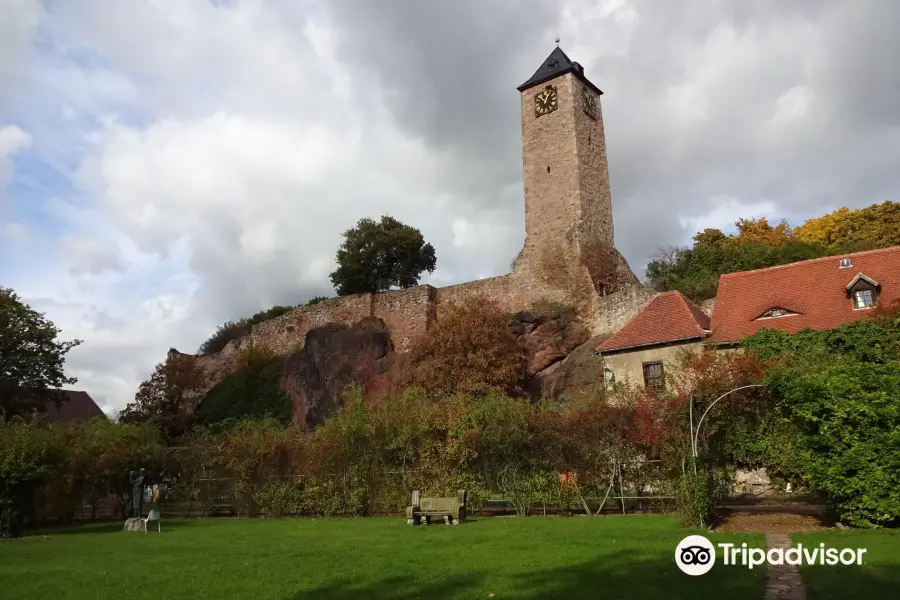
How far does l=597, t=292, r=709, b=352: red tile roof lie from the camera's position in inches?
841

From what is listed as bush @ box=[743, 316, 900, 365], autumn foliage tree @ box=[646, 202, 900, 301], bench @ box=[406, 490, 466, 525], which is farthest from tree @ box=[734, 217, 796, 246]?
bench @ box=[406, 490, 466, 525]

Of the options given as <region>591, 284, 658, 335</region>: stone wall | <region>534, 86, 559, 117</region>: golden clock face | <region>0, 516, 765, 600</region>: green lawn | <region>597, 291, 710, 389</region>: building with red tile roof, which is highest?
<region>534, 86, 559, 117</region>: golden clock face

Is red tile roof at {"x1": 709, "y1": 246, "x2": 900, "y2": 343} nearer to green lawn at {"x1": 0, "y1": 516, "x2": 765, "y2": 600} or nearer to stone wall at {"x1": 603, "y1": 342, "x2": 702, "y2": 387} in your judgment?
stone wall at {"x1": 603, "y1": 342, "x2": 702, "y2": 387}

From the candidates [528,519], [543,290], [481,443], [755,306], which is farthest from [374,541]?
[543,290]

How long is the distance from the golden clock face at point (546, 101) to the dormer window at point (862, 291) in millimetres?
18899

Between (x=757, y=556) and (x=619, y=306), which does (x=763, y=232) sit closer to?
(x=619, y=306)

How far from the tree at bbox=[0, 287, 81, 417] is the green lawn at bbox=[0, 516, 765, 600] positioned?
15917mm

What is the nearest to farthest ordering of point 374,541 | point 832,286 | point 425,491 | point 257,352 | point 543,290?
1. point 374,541
2. point 425,491
3. point 832,286
4. point 543,290
5. point 257,352

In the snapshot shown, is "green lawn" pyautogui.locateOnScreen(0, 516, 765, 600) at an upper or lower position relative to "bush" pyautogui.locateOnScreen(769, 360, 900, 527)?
lower

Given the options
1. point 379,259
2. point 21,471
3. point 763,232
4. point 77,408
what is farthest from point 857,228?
point 77,408

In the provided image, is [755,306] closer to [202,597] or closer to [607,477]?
[607,477]

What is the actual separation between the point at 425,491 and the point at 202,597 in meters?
10.8

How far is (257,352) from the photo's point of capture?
3994 centimetres

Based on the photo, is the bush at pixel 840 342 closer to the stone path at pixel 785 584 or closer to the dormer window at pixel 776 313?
the dormer window at pixel 776 313
